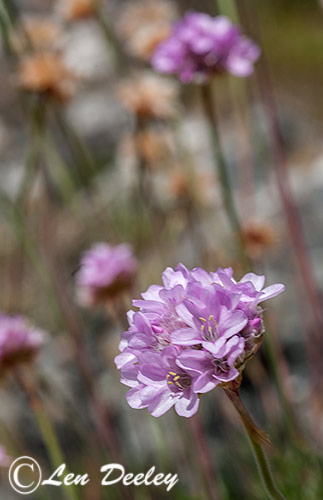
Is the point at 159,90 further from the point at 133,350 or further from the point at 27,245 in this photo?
the point at 133,350

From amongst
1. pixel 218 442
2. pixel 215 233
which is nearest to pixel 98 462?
pixel 218 442

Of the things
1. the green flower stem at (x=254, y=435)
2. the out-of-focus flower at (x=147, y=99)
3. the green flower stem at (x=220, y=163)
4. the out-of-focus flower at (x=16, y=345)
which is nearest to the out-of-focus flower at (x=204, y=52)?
the green flower stem at (x=220, y=163)

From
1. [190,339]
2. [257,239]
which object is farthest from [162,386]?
[257,239]

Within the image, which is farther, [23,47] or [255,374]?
[255,374]

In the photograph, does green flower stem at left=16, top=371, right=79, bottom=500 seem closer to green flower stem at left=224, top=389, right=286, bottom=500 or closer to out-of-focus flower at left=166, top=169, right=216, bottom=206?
green flower stem at left=224, top=389, right=286, bottom=500

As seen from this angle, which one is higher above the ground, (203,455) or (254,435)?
(254,435)

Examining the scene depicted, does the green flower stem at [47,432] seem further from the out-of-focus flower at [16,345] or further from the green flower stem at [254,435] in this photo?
the green flower stem at [254,435]

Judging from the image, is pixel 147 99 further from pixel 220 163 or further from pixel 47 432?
pixel 47 432
